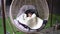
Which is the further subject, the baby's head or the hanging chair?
the baby's head

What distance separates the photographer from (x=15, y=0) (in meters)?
2.11

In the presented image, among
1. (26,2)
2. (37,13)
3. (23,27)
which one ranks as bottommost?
(23,27)

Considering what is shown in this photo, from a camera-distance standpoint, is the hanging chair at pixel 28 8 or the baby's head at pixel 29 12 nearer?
the hanging chair at pixel 28 8

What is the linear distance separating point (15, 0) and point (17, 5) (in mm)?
127

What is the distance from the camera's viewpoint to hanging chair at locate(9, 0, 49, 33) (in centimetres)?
200

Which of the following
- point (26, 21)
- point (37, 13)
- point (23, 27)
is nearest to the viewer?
point (23, 27)

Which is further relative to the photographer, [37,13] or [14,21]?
[37,13]

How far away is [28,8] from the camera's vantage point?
231 centimetres

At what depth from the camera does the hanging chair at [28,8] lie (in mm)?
2004

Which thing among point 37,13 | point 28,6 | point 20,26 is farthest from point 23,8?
point 20,26

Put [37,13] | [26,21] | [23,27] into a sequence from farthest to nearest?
[37,13] < [26,21] < [23,27]

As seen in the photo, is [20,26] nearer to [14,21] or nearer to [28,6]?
[14,21]

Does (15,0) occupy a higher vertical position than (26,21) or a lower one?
higher

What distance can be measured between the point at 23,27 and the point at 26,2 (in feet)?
1.68
